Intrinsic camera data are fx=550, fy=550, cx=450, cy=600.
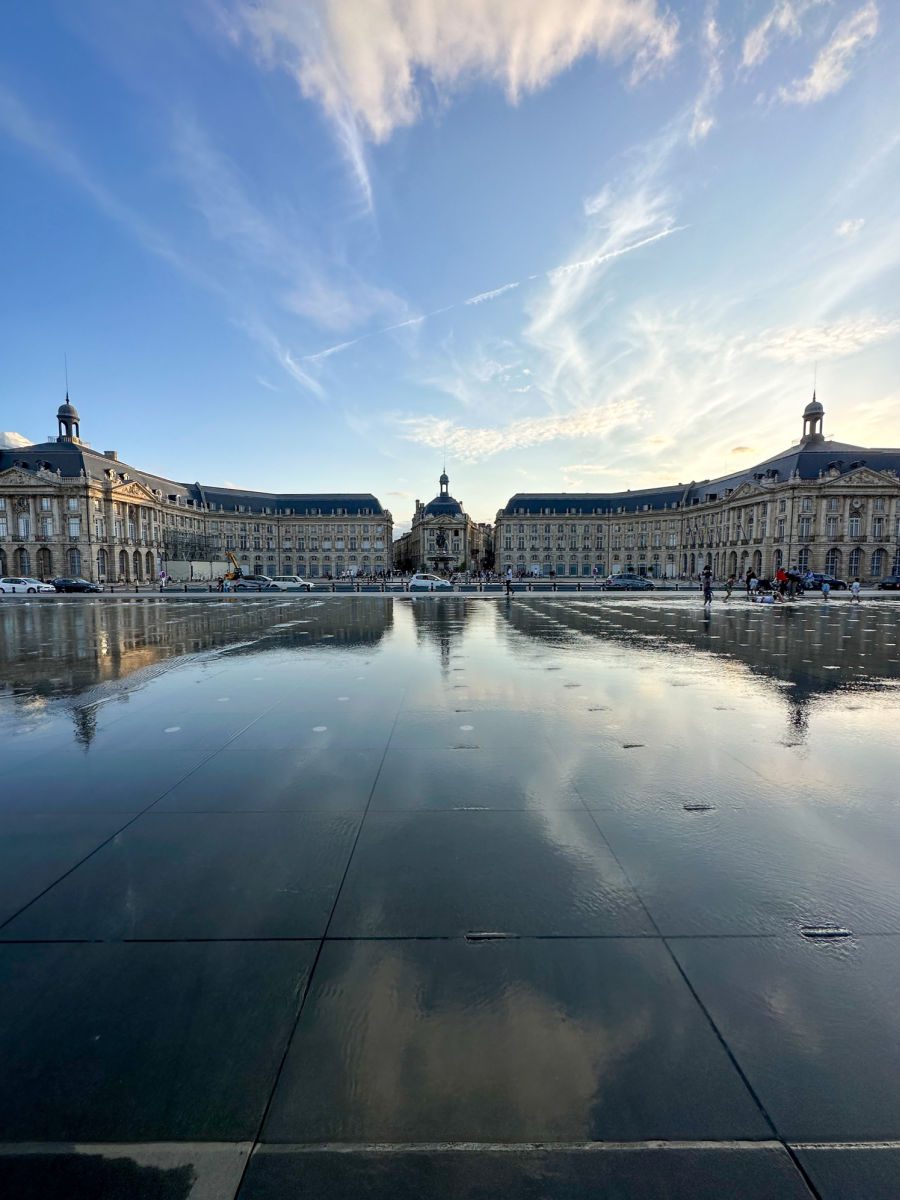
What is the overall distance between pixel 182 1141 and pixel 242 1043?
0.40 meters

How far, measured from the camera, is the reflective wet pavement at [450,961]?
2.02 metres

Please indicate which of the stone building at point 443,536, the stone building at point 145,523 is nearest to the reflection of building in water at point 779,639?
the stone building at point 145,523

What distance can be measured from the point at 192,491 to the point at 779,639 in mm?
118978

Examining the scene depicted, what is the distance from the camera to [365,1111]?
2.16 meters

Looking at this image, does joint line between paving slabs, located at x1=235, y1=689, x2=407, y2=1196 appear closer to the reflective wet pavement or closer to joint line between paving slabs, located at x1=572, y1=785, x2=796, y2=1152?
the reflective wet pavement

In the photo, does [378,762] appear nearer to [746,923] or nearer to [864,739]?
[746,923]

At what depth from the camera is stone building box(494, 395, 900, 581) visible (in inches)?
3088

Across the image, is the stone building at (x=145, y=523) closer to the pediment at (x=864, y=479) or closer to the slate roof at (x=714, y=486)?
the slate roof at (x=714, y=486)

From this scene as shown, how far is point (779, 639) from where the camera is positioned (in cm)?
1647

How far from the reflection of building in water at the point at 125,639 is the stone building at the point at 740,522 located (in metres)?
77.5

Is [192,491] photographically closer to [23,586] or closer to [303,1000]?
[23,586]

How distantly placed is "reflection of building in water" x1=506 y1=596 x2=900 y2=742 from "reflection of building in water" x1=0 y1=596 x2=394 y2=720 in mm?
6642

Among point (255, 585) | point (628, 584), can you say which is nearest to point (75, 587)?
point (255, 585)

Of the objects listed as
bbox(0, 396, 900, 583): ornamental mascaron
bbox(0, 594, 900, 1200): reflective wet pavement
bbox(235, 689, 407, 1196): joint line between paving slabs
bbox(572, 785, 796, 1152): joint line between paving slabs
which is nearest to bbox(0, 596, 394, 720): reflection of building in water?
bbox(0, 594, 900, 1200): reflective wet pavement
